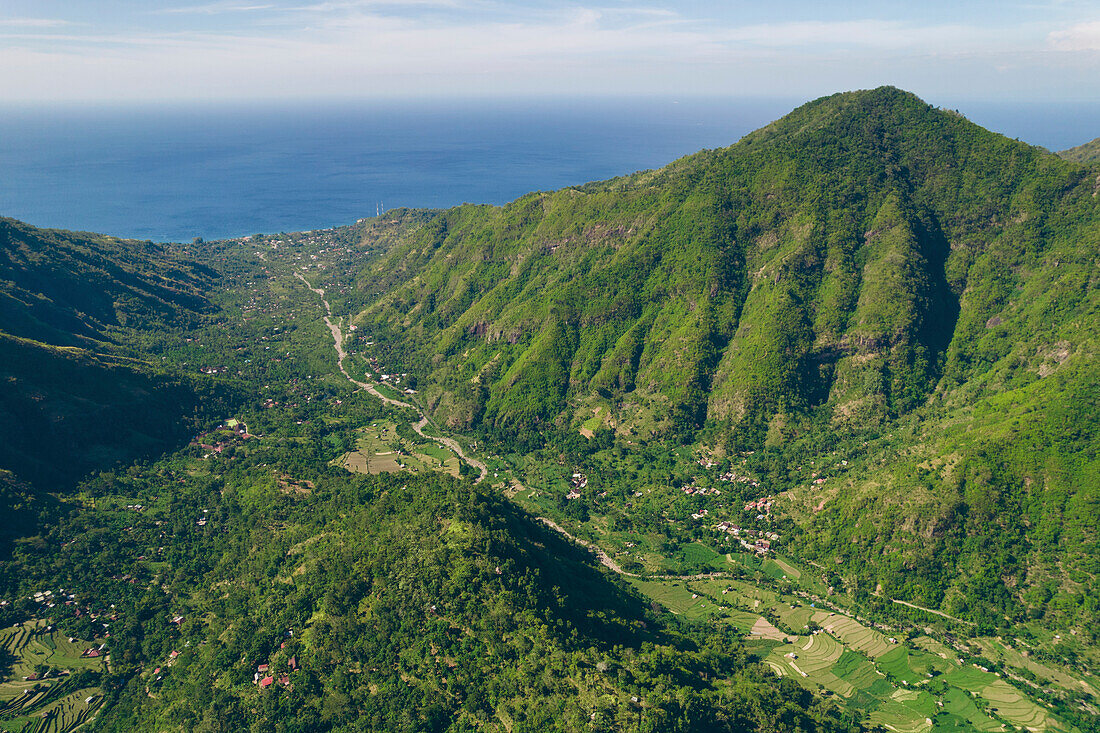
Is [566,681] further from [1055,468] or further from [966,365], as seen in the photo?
[966,365]

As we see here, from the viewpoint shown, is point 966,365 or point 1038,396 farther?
point 966,365

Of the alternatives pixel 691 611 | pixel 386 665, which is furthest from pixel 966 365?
pixel 386 665

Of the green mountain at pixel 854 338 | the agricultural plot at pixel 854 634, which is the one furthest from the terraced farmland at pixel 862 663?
the green mountain at pixel 854 338

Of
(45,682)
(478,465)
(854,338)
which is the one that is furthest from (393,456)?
(854,338)

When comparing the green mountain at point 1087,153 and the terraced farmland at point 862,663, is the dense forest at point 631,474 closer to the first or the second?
the terraced farmland at point 862,663

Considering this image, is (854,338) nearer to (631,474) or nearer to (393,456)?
(631,474)

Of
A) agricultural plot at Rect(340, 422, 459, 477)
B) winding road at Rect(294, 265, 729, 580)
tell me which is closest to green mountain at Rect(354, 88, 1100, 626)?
winding road at Rect(294, 265, 729, 580)

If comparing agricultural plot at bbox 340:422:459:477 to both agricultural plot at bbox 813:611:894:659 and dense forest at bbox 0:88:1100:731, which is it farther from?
agricultural plot at bbox 813:611:894:659
